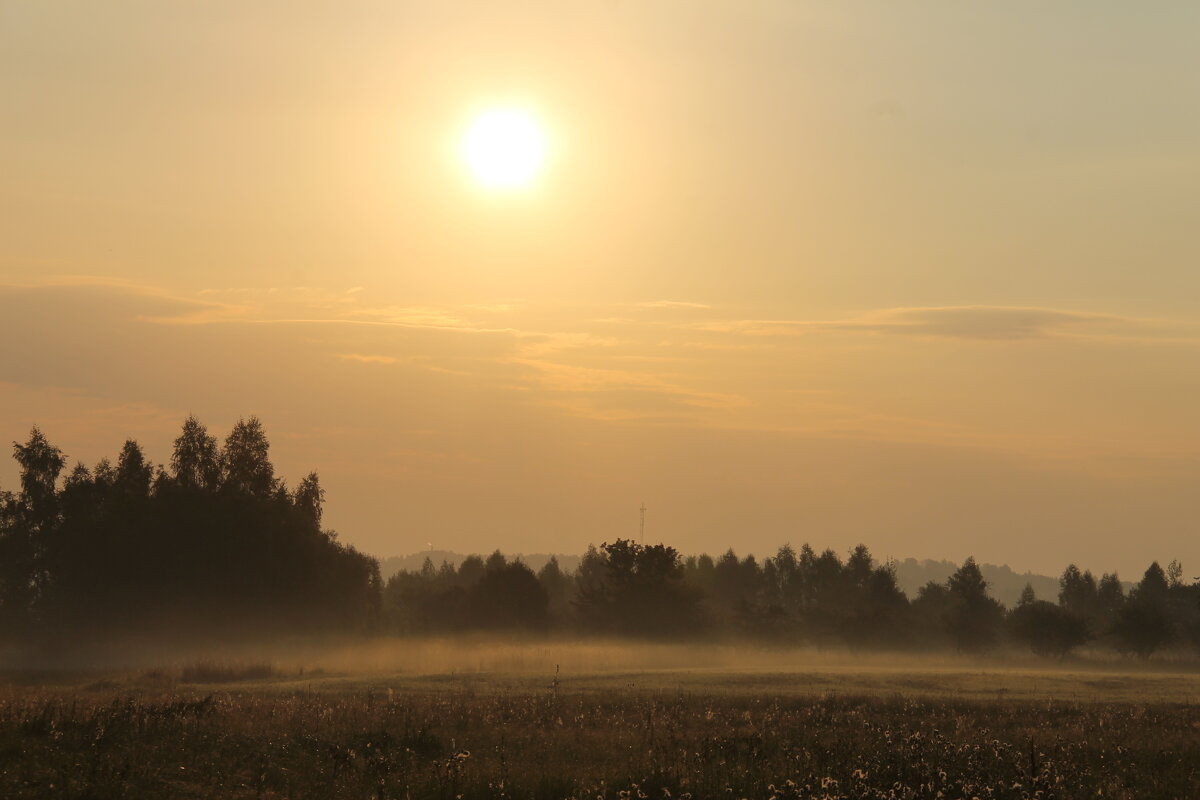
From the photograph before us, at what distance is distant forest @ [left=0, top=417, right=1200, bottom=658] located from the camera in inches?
3100

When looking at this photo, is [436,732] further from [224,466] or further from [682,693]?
[224,466]

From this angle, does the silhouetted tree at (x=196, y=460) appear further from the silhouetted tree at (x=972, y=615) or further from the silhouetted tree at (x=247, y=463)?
the silhouetted tree at (x=972, y=615)

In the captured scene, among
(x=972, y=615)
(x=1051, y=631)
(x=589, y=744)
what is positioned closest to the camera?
(x=589, y=744)

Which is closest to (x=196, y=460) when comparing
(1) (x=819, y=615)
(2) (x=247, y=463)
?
(2) (x=247, y=463)

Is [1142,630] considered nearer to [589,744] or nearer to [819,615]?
[819,615]

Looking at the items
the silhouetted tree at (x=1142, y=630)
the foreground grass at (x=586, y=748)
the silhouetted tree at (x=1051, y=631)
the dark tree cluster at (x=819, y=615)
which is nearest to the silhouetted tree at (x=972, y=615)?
the dark tree cluster at (x=819, y=615)

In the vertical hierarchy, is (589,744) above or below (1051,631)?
below

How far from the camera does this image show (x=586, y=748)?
24734 millimetres

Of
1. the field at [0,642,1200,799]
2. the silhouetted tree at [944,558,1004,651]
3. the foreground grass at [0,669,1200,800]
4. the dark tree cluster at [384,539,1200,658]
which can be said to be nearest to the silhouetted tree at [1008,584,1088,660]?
the dark tree cluster at [384,539,1200,658]

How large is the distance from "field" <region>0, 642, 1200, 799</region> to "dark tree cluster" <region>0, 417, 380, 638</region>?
1540 inches

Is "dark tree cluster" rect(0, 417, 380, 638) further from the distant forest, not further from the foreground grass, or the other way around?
the foreground grass

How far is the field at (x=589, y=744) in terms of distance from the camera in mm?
19766

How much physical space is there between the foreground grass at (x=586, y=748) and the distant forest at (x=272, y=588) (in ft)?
152

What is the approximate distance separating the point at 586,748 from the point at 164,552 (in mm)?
63617
